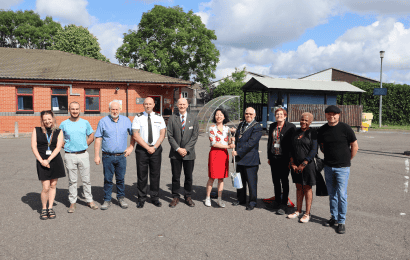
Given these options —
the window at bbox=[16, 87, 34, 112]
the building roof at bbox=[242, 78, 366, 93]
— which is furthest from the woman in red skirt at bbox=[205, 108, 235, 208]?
the window at bbox=[16, 87, 34, 112]

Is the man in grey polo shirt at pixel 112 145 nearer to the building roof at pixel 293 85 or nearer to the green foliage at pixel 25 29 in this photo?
the building roof at pixel 293 85

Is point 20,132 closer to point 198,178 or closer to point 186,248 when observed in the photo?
point 198,178

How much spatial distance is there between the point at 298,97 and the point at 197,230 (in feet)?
52.7

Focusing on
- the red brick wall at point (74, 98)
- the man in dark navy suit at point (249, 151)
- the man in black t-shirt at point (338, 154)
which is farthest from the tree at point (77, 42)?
the man in black t-shirt at point (338, 154)

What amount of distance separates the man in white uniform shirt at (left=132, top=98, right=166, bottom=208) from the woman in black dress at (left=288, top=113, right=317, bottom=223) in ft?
7.51

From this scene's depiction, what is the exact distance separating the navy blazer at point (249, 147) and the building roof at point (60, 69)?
15.6m

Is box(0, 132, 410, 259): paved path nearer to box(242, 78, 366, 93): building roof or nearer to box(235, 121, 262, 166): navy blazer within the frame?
box(235, 121, 262, 166): navy blazer

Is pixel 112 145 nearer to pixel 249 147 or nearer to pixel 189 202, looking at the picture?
pixel 189 202

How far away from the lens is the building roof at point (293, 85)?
17344 millimetres

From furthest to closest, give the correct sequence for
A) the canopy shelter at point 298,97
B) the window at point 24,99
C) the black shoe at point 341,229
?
the window at point 24,99 → the canopy shelter at point 298,97 → the black shoe at point 341,229

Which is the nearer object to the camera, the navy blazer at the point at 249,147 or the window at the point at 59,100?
the navy blazer at the point at 249,147

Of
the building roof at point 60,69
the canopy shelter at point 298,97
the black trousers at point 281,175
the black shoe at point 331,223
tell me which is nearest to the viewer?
the black shoe at point 331,223

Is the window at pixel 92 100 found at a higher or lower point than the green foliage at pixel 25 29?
lower

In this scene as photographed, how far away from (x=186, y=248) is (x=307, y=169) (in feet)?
6.83
